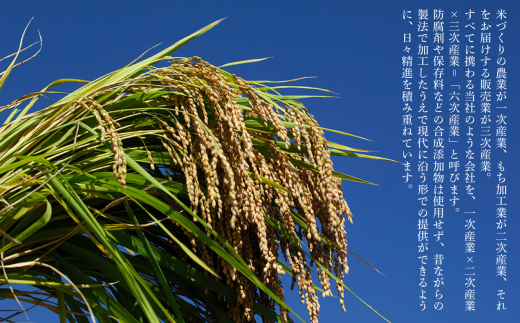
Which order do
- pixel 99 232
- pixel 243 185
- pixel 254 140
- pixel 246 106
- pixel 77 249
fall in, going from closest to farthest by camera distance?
1. pixel 99 232
2. pixel 243 185
3. pixel 77 249
4. pixel 254 140
5. pixel 246 106

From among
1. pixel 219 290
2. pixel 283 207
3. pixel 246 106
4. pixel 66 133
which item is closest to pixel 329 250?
pixel 283 207

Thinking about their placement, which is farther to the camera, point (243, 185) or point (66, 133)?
point (66, 133)

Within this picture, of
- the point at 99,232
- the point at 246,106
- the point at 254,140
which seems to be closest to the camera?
the point at 99,232

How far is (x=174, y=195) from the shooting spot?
1.58 m

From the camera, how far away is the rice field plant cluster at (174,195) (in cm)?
140

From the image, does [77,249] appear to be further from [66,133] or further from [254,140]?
[254,140]

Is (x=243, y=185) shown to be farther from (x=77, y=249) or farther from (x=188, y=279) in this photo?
(x=77, y=249)

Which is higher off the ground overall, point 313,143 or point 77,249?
point 313,143

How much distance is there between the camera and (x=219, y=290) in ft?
5.21

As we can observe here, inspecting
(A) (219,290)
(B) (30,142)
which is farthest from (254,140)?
(B) (30,142)

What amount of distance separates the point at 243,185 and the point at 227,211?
0.15m

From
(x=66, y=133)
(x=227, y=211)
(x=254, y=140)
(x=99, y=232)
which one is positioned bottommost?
(x=99, y=232)

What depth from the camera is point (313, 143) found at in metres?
1.72

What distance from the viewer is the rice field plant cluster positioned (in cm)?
140
